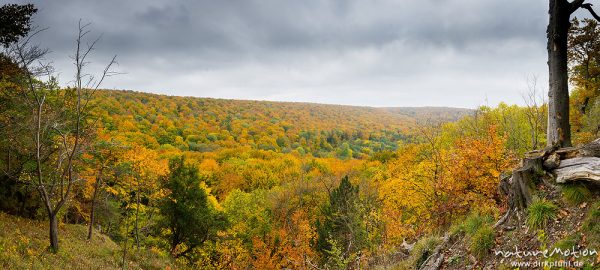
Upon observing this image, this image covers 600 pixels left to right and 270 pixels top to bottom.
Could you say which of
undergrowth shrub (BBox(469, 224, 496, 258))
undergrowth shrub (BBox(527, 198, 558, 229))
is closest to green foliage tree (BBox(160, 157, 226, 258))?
undergrowth shrub (BBox(469, 224, 496, 258))

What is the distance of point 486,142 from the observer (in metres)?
15.9

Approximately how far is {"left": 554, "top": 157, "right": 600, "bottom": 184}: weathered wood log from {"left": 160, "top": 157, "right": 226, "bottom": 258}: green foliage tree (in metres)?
24.8

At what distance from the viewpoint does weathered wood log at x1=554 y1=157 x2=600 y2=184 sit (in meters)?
6.68

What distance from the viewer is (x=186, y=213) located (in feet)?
91.9

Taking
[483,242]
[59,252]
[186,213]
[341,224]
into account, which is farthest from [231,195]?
[483,242]

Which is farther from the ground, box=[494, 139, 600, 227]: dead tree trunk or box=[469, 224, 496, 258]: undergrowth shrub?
box=[494, 139, 600, 227]: dead tree trunk

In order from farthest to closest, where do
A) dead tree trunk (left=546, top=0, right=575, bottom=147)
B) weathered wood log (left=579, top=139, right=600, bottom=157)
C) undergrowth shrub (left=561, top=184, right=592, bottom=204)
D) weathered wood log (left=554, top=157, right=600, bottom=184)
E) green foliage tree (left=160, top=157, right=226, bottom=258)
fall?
green foliage tree (left=160, top=157, right=226, bottom=258), dead tree trunk (left=546, top=0, right=575, bottom=147), weathered wood log (left=579, top=139, right=600, bottom=157), undergrowth shrub (left=561, top=184, right=592, bottom=204), weathered wood log (left=554, top=157, right=600, bottom=184)

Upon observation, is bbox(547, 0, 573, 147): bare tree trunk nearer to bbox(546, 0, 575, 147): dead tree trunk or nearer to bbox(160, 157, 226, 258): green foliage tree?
bbox(546, 0, 575, 147): dead tree trunk

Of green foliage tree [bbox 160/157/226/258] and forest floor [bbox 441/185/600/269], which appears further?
green foliage tree [bbox 160/157/226/258]

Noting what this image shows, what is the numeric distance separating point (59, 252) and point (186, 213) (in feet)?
37.7

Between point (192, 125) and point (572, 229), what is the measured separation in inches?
4234

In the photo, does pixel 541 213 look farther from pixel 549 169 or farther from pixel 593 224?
pixel 549 169

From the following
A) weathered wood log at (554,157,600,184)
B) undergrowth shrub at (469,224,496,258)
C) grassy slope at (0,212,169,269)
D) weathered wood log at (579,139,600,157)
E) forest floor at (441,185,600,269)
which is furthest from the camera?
grassy slope at (0,212,169,269)

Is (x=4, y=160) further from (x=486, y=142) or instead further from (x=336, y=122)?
(x=336, y=122)
